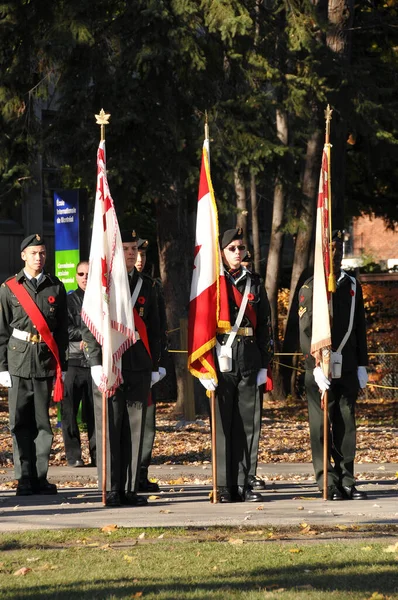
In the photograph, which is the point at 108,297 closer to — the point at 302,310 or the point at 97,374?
the point at 97,374

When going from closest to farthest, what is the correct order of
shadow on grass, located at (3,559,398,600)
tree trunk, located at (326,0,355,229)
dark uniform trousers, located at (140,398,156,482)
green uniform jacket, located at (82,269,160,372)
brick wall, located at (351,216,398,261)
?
shadow on grass, located at (3,559,398,600) → green uniform jacket, located at (82,269,160,372) → dark uniform trousers, located at (140,398,156,482) → tree trunk, located at (326,0,355,229) → brick wall, located at (351,216,398,261)

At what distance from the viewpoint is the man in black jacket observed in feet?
47.0

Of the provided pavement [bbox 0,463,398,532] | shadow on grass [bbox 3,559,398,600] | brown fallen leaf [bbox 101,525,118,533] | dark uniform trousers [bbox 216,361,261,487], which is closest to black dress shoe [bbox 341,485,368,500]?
pavement [bbox 0,463,398,532]

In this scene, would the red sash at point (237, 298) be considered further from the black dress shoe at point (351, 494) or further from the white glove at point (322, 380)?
the black dress shoe at point (351, 494)

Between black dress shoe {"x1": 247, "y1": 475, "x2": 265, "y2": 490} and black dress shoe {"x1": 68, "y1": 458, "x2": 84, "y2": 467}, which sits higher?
black dress shoe {"x1": 68, "y1": 458, "x2": 84, "y2": 467}

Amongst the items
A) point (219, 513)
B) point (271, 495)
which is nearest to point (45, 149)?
point (271, 495)

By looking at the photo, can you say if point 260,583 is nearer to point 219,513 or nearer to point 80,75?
point 219,513

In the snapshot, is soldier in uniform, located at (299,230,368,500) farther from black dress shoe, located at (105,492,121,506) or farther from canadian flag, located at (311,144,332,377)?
black dress shoe, located at (105,492,121,506)

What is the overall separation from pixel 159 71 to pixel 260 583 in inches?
399

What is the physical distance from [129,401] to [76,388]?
3580 millimetres

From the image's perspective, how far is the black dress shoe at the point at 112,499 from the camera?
10.9 m

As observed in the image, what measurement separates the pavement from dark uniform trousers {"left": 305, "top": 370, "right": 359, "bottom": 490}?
0.27 m

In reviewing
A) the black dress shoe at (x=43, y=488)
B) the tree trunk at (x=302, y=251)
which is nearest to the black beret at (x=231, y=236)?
the black dress shoe at (x=43, y=488)

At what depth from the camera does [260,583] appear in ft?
23.8
